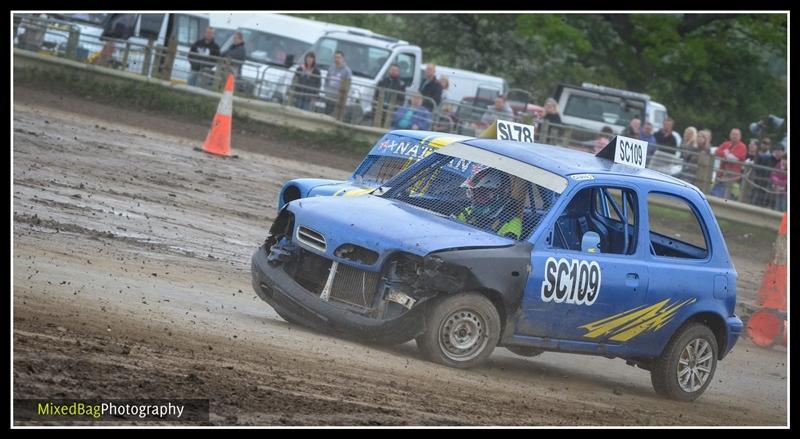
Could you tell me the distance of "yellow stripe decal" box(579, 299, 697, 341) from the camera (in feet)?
30.1

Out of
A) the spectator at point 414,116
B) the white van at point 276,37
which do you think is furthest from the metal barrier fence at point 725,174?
the white van at point 276,37

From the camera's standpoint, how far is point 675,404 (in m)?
9.57

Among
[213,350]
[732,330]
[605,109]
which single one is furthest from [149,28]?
[213,350]

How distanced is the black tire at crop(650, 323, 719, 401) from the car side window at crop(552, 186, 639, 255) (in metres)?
0.85

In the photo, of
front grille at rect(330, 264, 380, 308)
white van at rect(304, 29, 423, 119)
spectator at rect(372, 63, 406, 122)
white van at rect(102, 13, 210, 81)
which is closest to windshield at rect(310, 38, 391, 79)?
white van at rect(304, 29, 423, 119)

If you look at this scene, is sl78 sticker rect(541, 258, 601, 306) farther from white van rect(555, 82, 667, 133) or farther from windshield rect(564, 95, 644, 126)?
windshield rect(564, 95, 644, 126)

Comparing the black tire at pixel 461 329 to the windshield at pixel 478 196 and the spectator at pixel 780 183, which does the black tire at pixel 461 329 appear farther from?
the spectator at pixel 780 183

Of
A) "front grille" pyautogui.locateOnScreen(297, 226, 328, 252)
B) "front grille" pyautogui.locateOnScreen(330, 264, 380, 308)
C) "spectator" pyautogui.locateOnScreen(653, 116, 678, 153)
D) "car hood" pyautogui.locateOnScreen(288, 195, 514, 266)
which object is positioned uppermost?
"spectator" pyautogui.locateOnScreen(653, 116, 678, 153)

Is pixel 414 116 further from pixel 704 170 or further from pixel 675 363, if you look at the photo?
pixel 675 363

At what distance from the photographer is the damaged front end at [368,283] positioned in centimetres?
835

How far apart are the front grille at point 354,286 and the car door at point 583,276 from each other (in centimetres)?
104

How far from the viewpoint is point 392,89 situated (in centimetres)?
2584

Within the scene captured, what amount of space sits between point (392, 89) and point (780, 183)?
761 centimetres

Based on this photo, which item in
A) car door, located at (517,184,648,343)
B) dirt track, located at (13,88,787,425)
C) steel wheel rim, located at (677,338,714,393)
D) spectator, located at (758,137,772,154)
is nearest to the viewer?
dirt track, located at (13,88,787,425)
